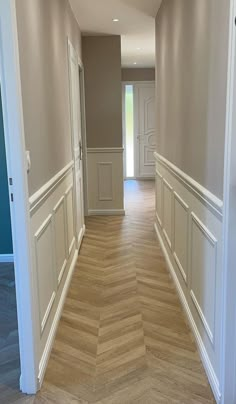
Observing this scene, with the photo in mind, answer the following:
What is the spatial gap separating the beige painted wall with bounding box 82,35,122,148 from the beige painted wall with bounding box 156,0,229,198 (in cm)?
177

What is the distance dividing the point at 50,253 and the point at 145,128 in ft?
23.1

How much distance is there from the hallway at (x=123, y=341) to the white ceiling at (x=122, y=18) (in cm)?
253

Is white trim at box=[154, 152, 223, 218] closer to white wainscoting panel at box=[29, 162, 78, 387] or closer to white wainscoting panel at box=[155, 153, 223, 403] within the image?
white wainscoting panel at box=[155, 153, 223, 403]

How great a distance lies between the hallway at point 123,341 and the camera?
6.59 ft

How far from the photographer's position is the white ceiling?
13.2ft

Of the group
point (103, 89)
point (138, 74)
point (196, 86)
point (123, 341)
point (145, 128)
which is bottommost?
point (123, 341)

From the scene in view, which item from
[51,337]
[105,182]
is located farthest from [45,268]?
[105,182]

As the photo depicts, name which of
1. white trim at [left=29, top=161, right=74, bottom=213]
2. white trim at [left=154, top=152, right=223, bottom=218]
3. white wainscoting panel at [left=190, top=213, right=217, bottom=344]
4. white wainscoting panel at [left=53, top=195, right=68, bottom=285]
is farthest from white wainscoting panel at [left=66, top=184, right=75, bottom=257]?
white wainscoting panel at [left=190, top=213, right=217, bottom=344]

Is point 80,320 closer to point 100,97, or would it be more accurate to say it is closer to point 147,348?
point 147,348

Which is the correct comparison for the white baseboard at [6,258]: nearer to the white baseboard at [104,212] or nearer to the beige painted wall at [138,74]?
the white baseboard at [104,212]

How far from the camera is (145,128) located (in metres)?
9.14

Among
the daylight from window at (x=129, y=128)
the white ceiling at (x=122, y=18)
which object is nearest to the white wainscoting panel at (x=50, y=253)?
the white ceiling at (x=122, y=18)

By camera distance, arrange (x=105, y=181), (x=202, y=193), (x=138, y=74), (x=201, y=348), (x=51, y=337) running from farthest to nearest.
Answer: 1. (x=138, y=74)
2. (x=105, y=181)
3. (x=51, y=337)
4. (x=201, y=348)
5. (x=202, y=193)

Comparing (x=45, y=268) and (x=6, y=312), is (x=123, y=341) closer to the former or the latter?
(x=45, y=268)
